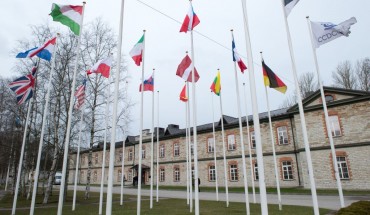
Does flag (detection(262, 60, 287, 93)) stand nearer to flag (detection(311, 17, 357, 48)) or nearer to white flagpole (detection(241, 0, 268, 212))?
flag (detection(311, 17, 357, 48))

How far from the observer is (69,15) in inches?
393

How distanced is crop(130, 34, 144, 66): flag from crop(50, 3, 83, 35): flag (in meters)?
2.29

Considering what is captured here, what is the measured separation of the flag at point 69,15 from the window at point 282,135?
24.6 metres

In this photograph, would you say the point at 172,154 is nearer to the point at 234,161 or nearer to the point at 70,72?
the point at 234,161

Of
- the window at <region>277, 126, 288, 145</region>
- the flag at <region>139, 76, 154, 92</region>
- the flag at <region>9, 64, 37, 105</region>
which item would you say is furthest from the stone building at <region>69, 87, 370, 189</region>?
the flag at <region>9, 64, 37, 105</region>

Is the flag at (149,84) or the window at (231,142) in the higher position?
the flag at (149,84)

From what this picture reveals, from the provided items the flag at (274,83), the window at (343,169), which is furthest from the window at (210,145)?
the flag at (274,83)

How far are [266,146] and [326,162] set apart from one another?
21.1 feet

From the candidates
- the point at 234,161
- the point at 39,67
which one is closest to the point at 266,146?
the point at 234,161

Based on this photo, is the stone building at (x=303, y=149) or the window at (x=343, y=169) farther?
the window at (x=343, y=169)

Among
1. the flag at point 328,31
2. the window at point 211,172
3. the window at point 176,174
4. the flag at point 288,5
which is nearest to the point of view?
the flag at point 288,5

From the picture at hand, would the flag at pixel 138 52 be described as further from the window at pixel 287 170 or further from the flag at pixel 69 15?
the window at pixel 287 170

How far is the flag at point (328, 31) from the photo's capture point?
9336 millimetres

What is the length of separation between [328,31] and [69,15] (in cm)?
1012
